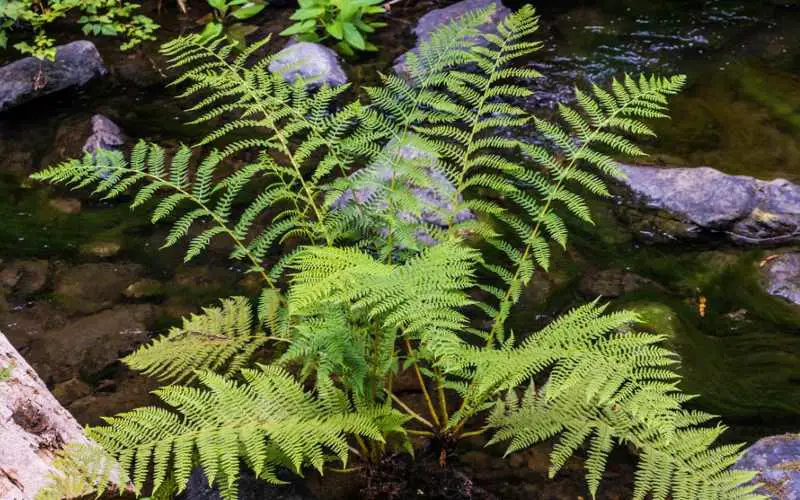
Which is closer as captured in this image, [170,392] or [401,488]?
[170,392]

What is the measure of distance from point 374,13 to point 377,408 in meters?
5.51

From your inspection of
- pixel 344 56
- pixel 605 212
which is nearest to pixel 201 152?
pixel 344 56

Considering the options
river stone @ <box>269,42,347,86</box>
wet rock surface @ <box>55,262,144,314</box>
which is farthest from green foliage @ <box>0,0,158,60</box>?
wet rock surface @ <box>55,262,144,314</box>

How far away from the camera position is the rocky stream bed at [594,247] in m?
3.32

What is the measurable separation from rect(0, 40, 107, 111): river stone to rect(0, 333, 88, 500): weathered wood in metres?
3.85

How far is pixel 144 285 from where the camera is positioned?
13.9 ft

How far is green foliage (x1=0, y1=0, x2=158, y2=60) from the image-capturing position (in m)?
6.65

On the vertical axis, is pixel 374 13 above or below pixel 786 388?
above

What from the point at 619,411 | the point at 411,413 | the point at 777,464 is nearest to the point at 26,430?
the point at 411,413

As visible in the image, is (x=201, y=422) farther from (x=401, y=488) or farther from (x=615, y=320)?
(x=615, y=320)

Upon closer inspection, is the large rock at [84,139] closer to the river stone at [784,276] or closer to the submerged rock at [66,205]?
the submerged rock at [66,205]

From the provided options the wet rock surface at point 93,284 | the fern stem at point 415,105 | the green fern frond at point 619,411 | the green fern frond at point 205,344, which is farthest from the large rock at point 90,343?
the green fern frond at point 619,411

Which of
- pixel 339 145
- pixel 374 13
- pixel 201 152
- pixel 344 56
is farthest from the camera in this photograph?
pixel 374 13

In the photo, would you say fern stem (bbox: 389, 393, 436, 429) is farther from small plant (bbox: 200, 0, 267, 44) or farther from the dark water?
small plant (bbox: 200, 0, 267, 44)
